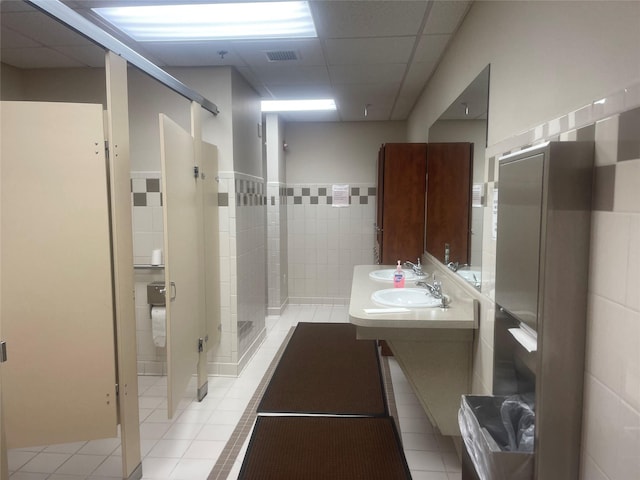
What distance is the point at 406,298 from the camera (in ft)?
8.55

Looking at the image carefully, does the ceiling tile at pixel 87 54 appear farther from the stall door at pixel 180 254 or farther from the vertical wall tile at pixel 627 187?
the vertical wall tile at pixel 627 187

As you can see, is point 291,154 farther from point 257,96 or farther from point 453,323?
point 453,323

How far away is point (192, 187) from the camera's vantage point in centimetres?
276

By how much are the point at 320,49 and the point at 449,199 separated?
1.38 m

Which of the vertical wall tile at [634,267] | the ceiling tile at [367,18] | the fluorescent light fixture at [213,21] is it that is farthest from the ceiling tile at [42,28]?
the vertical wall tile at [634,267]

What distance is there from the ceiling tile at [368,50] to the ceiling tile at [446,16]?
0.20 meters

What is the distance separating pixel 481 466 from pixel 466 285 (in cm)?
125

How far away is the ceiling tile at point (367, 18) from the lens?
2.19 meters

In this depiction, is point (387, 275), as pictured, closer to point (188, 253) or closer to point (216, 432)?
point (188, 253)

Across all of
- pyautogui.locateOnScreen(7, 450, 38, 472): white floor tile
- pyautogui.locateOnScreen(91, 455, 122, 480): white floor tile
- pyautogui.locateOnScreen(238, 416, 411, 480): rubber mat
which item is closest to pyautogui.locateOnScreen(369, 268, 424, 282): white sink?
pyautogui.locateOnScreen(238, 416, 411, 480): rubber mat

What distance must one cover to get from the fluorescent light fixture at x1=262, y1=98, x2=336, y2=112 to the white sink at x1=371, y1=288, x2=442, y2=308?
2436 millimetres

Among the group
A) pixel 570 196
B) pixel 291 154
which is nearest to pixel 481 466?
pixel 570 196

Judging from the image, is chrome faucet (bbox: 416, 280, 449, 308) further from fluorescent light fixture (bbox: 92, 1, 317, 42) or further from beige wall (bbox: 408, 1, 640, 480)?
fluorescent light fixture (bbox: 92, 1, 317, 42)

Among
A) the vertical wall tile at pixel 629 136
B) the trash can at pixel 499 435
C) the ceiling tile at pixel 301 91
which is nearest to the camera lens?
the vertical wall tile at pixel 629 136
